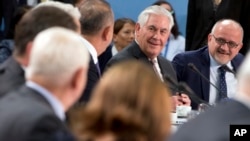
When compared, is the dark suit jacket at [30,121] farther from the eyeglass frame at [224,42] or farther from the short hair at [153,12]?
the eyeglass frame at [224,42]

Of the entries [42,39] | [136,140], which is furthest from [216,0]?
[136,140]

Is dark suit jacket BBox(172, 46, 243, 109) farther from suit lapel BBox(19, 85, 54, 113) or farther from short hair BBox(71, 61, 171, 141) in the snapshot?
short hair BBox(71, 61, 171, 141)

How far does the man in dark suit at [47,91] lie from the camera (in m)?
3.02

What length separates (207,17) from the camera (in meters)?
8.49

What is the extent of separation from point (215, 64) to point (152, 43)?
600mm

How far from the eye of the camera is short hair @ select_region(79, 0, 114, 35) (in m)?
5.32

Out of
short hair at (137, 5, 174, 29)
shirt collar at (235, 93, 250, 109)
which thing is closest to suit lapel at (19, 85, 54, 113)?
shirt collar at (235, 93, 250, 109)

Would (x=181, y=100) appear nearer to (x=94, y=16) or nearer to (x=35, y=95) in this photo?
(x=94, y=16)

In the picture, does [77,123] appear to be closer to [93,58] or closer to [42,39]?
[42,39]

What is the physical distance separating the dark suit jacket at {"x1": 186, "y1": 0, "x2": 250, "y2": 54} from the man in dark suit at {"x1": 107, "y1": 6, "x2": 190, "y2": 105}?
1.88m

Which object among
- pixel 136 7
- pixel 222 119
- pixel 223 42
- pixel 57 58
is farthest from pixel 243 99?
pixel 136 7

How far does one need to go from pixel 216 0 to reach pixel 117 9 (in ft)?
4.36

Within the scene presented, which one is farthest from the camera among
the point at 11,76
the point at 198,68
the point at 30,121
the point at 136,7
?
the point at 136,7

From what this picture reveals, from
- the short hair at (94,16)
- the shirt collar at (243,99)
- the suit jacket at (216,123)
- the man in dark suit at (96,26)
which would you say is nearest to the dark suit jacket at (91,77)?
the man in dark suit at (96,26)
